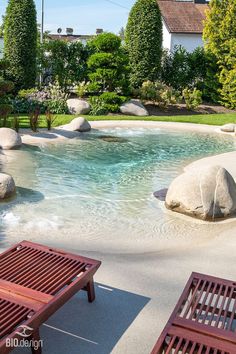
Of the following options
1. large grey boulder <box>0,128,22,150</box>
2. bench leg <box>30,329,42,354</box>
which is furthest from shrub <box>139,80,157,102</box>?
bench leg <box>30,329,42,354</box>

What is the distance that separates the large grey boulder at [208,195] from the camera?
21.4ft

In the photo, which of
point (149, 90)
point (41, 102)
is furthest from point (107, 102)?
point (41, 102)

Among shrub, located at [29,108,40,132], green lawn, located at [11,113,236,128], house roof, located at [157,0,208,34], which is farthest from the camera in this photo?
house roof, located at [157,0,208,34]

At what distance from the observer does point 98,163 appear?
10195mm

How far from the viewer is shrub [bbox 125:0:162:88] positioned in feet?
64.4

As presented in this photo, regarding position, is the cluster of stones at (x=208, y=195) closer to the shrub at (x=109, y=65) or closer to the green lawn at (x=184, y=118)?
the green lawn at (x=184, y=118)

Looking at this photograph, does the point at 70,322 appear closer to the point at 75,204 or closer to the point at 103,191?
the point at 75,204

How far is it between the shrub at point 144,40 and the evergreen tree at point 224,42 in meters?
2.44

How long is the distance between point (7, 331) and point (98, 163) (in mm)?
7555

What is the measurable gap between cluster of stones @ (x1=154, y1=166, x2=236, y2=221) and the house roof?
26.2m

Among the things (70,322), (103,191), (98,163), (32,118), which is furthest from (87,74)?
(70,322)

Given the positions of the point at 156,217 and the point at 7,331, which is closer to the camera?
the point at 7,331

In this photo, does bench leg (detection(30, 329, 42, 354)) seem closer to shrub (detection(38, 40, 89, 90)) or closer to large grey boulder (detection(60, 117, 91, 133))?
large grey boulder (detection(60, 117, 91, 133))

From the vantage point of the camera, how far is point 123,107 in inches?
712
